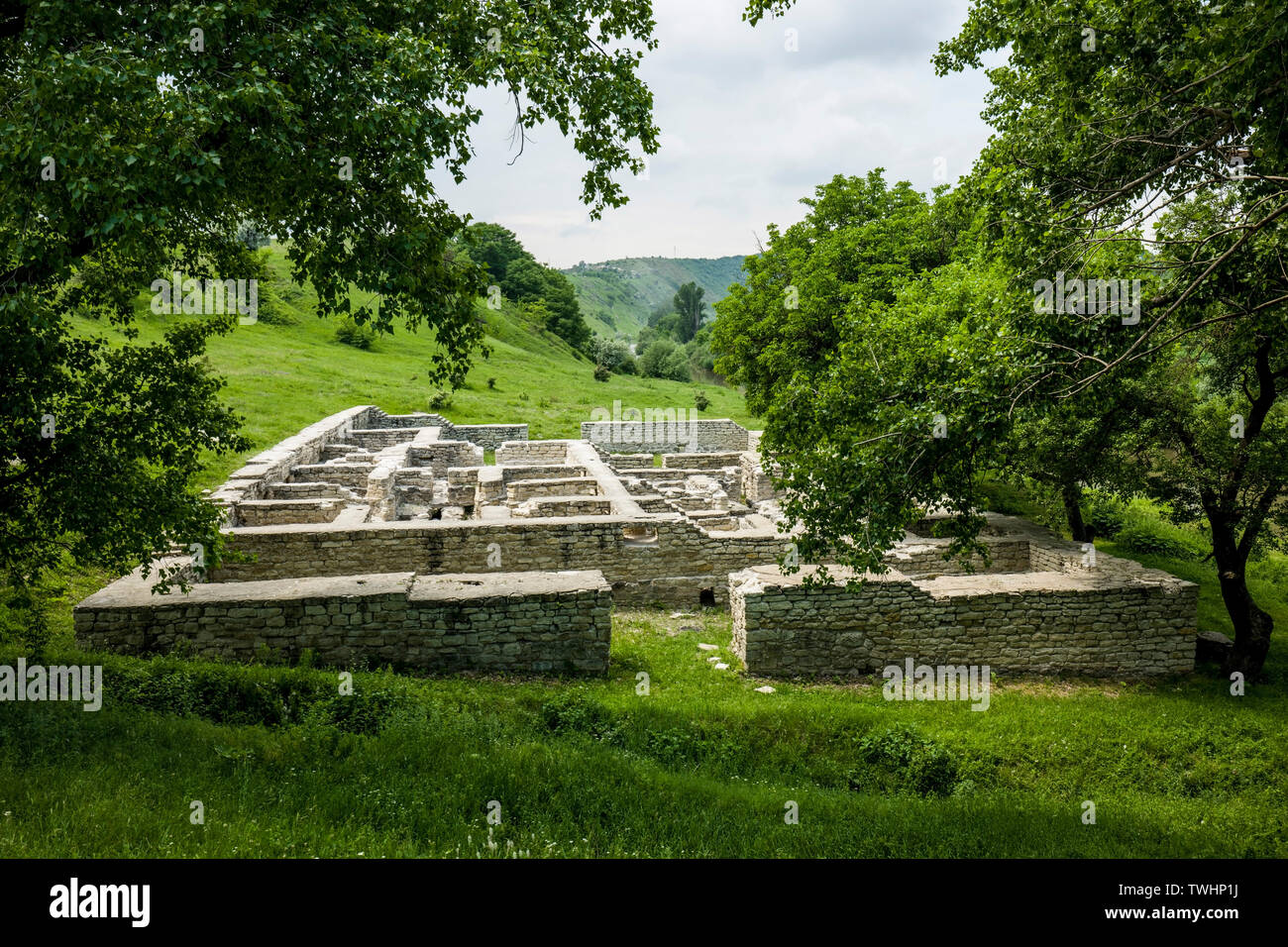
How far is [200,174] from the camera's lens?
491 centimetres

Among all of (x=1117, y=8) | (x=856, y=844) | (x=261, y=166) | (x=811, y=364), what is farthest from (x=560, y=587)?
(x=811, y=364)

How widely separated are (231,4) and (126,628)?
267 inches

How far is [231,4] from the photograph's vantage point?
16.7 feet

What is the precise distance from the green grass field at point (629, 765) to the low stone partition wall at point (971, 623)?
1.34ft

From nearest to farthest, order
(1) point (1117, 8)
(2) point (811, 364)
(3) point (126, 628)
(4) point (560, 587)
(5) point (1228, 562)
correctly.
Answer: (1) point (1117, 8)
(3) point (126, 628)
(4) point (560, 587)
(5) point (1228, 562)
(2) point (811, 364)

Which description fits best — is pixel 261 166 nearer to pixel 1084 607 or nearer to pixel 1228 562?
pixel 1084 607

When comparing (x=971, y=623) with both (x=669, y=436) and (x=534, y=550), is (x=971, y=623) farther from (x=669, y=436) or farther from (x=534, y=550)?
(x=669, y=436)

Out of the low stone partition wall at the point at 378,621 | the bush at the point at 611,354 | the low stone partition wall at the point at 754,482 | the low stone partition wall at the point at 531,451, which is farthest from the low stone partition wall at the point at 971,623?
the bush at the point at 611,354

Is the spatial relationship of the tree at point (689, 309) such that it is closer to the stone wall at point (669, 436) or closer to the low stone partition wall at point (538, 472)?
the stone wall at point (669, 436)

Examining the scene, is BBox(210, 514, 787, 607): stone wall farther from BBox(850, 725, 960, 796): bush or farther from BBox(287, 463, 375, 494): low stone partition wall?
BBox(287, 463, 375, 494): low stone partition wall

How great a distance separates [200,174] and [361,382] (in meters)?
33.2

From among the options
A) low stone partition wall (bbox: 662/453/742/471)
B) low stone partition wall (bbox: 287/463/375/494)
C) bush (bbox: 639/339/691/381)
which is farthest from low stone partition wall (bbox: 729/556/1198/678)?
bush (bbox: 639/339/691/381)

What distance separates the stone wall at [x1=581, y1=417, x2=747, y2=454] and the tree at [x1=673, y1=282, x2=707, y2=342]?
9841cm
